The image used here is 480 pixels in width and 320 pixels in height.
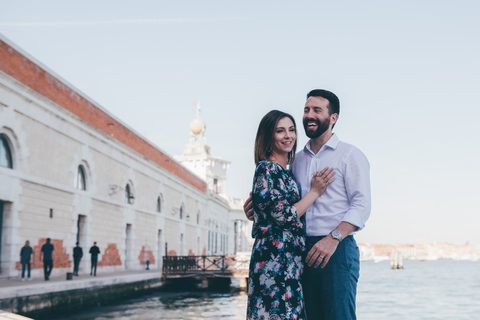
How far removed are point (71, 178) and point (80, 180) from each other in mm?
1335

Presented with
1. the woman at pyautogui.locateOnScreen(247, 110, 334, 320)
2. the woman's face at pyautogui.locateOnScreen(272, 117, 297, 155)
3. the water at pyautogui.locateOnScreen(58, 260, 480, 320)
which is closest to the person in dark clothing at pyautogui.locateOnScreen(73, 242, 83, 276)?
the water at pyautogui.locateOnScreen(58, 260, 480, 320)

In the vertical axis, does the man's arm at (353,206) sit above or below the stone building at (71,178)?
below

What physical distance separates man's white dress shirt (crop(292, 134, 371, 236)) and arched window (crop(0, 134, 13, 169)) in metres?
13.5

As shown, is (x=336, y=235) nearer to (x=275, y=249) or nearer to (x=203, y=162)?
(x=275, y=249)

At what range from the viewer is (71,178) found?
64.6 ft

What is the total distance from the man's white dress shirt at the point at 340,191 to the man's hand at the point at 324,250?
13 cm

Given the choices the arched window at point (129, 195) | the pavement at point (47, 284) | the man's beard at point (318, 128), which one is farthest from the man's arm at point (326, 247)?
the arched window at point (129, 195)

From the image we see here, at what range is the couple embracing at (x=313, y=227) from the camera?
333 cm

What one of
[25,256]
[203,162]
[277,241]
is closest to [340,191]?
[277,241]

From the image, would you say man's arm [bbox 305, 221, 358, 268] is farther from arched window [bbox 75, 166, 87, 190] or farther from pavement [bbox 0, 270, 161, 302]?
arched window [bbox 75, 166, 87, 190]

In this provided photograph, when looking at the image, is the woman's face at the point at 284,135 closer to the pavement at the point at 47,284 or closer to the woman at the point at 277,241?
the woman at the point at 277,241

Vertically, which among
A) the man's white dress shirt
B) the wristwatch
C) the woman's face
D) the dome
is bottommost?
the wristwatch

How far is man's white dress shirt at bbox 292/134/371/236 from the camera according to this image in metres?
3.36

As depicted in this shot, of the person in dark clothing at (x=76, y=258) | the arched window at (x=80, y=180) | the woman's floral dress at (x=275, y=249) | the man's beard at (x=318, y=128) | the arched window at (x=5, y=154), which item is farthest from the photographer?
the arched window at (x=80, y=180)
